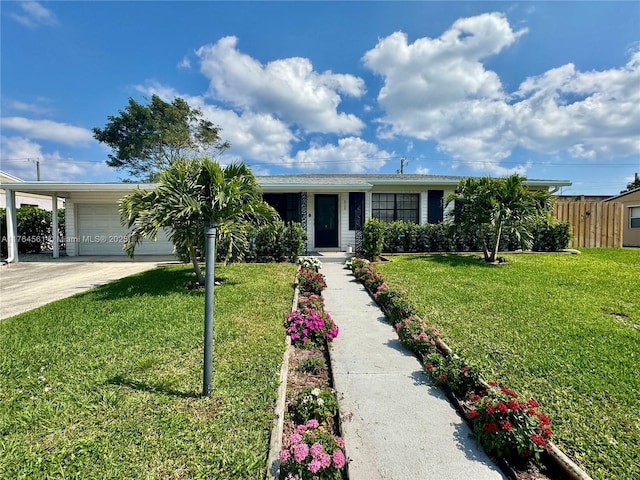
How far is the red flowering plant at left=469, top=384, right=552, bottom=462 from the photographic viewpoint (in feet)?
6.51

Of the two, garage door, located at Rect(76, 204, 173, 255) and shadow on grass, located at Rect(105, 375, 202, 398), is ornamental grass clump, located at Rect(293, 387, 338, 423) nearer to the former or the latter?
shadow on grass, located at Rect(105, 375, 202, 398)

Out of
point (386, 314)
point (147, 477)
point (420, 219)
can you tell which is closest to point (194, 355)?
point (147, 477)

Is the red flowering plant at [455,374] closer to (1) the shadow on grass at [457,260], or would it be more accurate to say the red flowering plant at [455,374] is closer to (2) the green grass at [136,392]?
(2) the green grass at [136,392]

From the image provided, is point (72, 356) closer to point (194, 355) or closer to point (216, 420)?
point (194, 355)

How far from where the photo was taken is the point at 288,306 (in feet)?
17.6

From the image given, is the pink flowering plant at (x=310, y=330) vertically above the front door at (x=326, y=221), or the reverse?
the front door at (x=326, y=221)

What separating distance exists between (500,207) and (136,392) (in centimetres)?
940

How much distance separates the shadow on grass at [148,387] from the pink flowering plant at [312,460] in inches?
47.5

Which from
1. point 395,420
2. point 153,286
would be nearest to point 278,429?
point 395,420

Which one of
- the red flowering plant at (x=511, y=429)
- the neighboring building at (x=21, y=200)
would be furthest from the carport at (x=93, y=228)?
the red flowering plant at (x=511, y=429)


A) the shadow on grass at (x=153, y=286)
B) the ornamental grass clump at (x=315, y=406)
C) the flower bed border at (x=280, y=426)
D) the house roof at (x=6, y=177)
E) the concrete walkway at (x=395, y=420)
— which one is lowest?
the concrete walkway at (x=395, y=420)

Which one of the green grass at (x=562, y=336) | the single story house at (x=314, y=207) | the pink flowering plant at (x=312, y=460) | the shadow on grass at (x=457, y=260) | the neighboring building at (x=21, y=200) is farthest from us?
the neighboring building at (x=21, y=200)

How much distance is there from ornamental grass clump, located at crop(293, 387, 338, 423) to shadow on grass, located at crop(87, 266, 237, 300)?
4185 mm

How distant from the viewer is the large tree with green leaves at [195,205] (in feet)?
19.0
